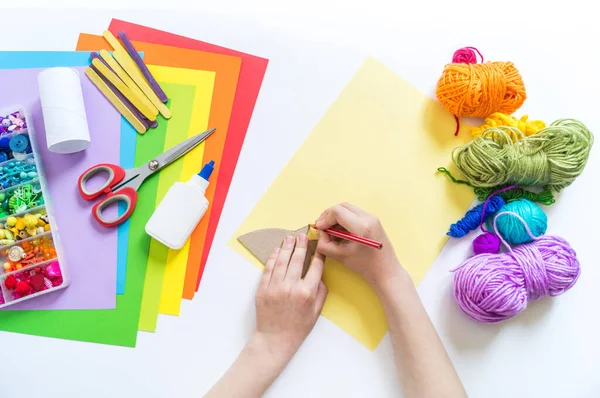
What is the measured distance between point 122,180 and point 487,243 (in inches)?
28.5

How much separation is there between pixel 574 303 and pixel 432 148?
1.35 feet

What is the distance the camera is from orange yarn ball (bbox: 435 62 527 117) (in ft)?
3.02

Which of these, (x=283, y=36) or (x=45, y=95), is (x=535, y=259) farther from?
(x=45, y=95)

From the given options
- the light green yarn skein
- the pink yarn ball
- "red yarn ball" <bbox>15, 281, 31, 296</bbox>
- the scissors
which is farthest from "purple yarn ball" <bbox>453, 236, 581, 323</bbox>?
"red yarn ball" <bbox>15, 281, 31, 296</bbox>

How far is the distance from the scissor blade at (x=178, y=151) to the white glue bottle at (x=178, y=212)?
0.06 metres

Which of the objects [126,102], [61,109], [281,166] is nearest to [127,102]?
[126,102]

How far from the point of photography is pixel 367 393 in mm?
911

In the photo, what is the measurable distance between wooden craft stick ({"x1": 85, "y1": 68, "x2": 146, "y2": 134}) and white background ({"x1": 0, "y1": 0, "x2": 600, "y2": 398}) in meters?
0.11

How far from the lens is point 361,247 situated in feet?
2.98

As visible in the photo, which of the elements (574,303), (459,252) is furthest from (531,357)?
(459,252)

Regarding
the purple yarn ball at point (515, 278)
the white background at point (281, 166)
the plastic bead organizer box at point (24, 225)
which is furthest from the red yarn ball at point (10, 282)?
the purple yarn ball at point (515, 278)

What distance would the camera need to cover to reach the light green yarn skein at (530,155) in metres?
0.90

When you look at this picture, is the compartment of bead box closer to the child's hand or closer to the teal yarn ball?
the child's hand

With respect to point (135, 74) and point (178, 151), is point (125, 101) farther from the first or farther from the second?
point (178, 151)
